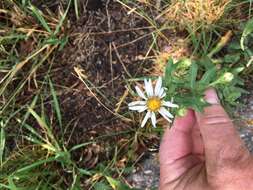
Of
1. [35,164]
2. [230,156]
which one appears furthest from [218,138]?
[35,164]

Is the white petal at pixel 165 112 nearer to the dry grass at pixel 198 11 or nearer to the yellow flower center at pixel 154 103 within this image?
the yellow flower center at pixel 154 103

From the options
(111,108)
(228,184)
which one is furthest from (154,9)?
(228,184)

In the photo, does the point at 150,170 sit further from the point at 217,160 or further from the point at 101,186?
the point at 217,160

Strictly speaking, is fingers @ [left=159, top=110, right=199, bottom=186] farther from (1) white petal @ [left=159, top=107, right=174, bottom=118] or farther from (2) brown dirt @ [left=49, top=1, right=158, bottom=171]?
(2) brown dirt @ [left=49, top=1, right=158, bottom=171]

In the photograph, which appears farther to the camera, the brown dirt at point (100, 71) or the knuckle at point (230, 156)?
the brown dirt at point (100, 71)

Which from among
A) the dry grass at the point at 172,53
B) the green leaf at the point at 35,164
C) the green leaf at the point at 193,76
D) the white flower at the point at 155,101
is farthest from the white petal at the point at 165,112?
the green leaf at the point at 35,164

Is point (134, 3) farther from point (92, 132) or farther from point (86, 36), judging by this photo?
point (92, 132)
